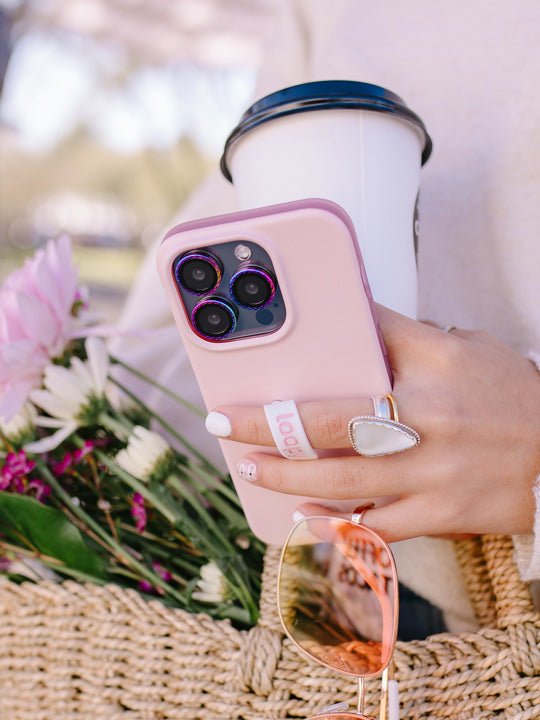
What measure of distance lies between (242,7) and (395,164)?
121 inches

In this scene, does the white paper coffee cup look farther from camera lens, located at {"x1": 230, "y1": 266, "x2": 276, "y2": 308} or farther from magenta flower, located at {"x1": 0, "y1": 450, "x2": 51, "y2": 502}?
magenta flower, located at {"x1": 0, "y1": 450, "x2": 51, "y2": 502}

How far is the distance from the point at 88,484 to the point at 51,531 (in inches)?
3.5

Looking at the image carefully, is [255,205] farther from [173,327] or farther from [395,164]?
[173,327]

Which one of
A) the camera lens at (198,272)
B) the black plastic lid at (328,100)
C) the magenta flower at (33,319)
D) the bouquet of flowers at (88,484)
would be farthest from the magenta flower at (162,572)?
the black plastic lid at (328,100)

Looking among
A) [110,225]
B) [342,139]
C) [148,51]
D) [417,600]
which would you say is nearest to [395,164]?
[342,139]

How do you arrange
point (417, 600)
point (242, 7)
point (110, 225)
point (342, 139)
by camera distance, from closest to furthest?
point (342, 139), point (417, 600), point (242, 7), point (110, 225)

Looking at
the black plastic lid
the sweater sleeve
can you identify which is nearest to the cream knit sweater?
the sweater sleeve

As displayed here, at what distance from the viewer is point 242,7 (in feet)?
9.53

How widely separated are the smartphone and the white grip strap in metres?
0.02

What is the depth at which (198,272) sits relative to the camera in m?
0.35

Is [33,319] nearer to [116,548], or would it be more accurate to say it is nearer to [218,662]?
[116,548]

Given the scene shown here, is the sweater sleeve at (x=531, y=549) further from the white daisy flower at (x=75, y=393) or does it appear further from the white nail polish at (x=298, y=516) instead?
the white daisy flower at (x=75, y=393)

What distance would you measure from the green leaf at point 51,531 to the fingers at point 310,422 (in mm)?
252

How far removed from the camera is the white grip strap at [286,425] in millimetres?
379
